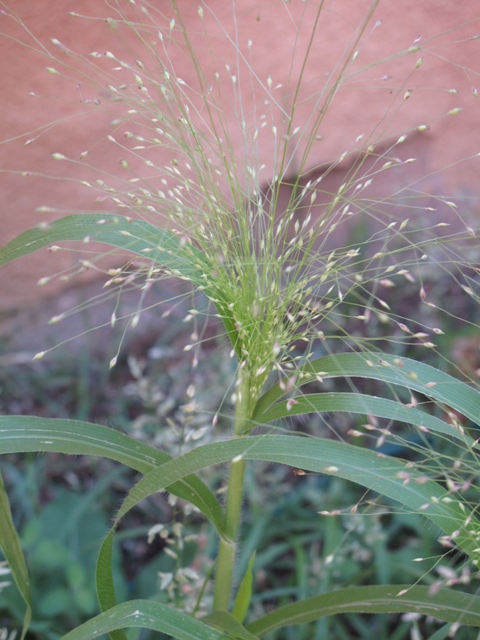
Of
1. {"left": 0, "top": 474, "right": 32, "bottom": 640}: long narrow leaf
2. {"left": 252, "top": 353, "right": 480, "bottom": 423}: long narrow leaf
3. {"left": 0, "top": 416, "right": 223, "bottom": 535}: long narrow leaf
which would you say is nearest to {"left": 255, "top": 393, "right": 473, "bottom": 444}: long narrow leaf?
{"left": 252, "top": 353, "right": 480, "bottom": 423}: long narrow leaf

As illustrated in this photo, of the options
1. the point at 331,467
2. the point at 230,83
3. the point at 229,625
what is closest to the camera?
the point at 331,467

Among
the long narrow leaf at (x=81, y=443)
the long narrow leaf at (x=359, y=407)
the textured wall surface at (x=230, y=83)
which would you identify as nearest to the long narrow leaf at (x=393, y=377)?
the long narrow leaf at (x=359, y=407)

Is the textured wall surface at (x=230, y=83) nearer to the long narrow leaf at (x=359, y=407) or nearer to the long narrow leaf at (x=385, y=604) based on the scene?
the long narrow leaf at (x=359, y=407)

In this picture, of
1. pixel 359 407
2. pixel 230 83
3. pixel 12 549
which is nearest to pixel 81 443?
pixel 12 549

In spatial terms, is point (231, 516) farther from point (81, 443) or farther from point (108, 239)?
point (108, 239)

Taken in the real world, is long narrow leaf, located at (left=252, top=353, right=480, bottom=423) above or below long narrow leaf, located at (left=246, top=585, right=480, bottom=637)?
Result: above

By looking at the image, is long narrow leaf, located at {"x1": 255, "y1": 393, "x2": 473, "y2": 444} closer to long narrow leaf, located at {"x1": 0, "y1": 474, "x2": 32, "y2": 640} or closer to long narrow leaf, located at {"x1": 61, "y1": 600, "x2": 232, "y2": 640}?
long narrow leaf, located at {"x1": 61, "y1": 600, "x2": 232, "y2": 640}
